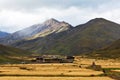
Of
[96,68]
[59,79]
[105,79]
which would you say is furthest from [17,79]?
[96,68]

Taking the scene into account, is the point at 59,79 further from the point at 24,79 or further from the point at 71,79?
the point at 24,79

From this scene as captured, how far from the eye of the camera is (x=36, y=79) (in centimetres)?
6831

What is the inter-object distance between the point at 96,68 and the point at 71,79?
45.9m

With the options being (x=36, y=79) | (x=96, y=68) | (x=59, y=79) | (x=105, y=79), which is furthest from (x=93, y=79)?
(x=96, y=68)

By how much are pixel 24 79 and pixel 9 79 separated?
3.26 meters

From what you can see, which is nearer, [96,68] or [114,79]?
[114,79]

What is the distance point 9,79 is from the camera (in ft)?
222

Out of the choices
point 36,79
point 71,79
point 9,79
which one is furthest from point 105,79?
point 9,79

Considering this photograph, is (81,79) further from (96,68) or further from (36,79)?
(96,68)

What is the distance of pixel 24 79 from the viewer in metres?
67.4

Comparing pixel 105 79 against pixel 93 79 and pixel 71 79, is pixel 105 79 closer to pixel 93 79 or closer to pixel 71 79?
pixel 93 79

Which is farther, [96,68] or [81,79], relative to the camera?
[96,68]

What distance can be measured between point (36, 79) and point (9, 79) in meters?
5.83

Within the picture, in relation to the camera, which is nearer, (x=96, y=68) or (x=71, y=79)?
(x=71, y=79)
